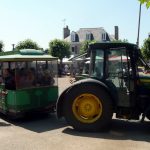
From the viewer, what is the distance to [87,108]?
9352 mm

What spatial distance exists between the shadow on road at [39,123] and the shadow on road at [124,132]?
57 centimetres

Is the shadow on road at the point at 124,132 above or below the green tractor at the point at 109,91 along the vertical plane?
below

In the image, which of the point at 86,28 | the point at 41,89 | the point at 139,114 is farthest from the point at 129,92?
the point at 86,28

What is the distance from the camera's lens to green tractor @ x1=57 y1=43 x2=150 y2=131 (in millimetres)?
9047

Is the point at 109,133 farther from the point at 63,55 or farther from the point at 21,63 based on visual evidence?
the point at 63,55

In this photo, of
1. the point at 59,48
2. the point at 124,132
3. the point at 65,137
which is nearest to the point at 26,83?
the point at 65,137

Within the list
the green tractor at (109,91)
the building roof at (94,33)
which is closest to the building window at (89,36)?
the building roof at (94,33)

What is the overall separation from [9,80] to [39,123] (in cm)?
158

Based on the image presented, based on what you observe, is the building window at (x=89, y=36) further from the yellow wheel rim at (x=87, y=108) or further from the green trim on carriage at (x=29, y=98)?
the yellow wheel rim at (x=87, y=108)

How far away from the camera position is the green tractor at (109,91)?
905 cm

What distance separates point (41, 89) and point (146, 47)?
41.1 meters

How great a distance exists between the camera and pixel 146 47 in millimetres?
50656

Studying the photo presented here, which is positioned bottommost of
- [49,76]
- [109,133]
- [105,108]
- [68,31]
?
[109,133]

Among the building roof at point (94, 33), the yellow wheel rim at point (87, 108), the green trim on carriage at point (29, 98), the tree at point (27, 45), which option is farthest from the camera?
the building roof at point (94, 33)
